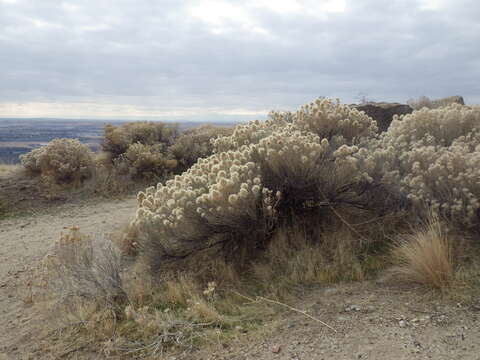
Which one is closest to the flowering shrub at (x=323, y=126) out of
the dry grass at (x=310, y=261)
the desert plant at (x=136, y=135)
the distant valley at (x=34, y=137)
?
the dry grass at (x=310, y=261)

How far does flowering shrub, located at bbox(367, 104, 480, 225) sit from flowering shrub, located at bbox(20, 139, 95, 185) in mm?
8029

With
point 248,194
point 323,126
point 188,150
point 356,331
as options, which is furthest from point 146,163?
point 356,331

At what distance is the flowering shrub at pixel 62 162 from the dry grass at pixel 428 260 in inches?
344

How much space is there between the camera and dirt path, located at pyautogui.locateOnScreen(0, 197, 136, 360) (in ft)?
13.1

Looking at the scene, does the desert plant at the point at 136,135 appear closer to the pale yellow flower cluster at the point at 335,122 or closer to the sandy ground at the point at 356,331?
the pale yellow flower cluster at the point at 335,122

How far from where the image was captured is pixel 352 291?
3.53 metres

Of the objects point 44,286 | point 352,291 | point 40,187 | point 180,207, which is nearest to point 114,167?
point 40,187

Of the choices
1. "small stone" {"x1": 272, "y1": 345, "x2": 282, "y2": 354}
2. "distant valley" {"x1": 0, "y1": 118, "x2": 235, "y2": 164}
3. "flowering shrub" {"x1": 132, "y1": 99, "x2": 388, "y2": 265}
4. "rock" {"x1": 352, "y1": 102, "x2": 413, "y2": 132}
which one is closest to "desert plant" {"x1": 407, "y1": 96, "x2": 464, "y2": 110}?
"rock" {"x1": 352, "y1": 102, "x2": 413, "y2": 132}

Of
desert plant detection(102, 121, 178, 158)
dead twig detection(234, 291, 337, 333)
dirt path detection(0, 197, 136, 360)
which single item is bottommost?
dirt path detection(0, 197, 136, 360)

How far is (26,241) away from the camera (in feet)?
22.1

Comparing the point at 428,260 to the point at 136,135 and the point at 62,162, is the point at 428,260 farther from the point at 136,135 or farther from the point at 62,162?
the point at 136,135

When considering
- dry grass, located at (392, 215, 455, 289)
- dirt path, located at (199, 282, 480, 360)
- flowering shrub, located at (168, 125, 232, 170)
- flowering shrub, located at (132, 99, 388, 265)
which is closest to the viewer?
dirt path, located at (199, 282, 480, 360)

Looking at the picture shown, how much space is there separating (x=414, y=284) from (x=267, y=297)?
1.32 metres

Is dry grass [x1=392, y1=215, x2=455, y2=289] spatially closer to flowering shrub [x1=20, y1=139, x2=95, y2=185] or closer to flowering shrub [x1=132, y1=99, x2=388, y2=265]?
flowering shrub [x1=132, y1=99, x2=388, y2=265]
